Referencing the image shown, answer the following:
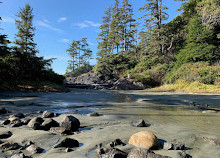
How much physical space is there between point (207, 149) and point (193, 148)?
164 mm

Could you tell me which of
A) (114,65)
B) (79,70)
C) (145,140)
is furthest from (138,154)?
(79,70)

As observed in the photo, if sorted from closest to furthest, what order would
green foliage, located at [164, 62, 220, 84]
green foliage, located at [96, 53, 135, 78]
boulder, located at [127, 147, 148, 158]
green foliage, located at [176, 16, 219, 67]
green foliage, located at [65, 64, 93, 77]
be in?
boulder, located at [127, 147, 148, 158] < green foliage, located at [164, 62, 220, 84] < green foliage, located at [176, 16, 219, 67] < green foliage, located at [96, 53, 135, 78] < green foliage, located at [65, 64, 93, 77]

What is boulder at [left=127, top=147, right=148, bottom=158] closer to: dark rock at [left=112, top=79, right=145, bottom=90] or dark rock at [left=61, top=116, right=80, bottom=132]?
dark rock at [left=61, top=116, right=80, bottom=132]

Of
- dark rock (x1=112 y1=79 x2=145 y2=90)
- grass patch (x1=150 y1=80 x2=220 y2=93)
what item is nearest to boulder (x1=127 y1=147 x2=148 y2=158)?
grass patch (x1=150 y1=80 x2=220 y2=93)

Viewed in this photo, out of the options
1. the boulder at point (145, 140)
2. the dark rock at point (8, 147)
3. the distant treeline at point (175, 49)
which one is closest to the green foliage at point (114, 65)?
the distant treeline at point (175, 49)

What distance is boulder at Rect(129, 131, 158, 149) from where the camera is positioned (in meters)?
1.81

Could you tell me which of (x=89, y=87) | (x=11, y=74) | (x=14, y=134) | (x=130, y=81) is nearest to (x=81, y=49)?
(x=89, y=87)

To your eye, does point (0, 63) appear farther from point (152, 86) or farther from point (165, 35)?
point (165, 35)

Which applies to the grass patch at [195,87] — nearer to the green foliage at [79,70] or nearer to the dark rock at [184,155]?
the dark rock at [184,155]

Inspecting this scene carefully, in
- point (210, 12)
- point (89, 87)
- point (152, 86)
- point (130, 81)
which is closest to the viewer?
point (210, 12)

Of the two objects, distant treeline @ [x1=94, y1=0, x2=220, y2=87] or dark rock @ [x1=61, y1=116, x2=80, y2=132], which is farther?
distant treeline @ [x1=94, y1=0, x2=220, y2=87]

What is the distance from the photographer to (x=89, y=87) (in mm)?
21609

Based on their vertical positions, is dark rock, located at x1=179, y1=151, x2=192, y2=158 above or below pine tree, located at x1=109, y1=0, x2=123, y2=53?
below

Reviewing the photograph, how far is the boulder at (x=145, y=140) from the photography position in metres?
1.81
